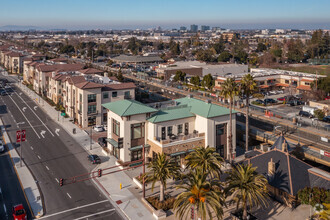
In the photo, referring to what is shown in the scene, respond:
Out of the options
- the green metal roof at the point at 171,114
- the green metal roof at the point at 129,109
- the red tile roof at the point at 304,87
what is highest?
the red tile roof at the point at 304,87

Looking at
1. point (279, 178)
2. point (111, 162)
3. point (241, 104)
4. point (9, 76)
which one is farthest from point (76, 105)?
point (9, 76)

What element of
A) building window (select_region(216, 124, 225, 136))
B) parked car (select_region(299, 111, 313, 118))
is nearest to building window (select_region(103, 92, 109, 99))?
building window (select_region(216, 124, 225, 136))

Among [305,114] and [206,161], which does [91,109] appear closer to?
[206,161]

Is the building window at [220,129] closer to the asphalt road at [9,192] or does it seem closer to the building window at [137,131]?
the building window at [137,131]

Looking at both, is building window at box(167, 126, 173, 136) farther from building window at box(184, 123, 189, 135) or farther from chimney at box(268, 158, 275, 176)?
chimney at box(268, 158, 275, 176)

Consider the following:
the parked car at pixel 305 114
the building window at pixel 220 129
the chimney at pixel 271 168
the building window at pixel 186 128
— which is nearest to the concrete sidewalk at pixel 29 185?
the building window at pixel 186 128

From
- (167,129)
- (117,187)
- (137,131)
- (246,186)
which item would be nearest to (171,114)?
(167,129)

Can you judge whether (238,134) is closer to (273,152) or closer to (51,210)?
(273,152)
